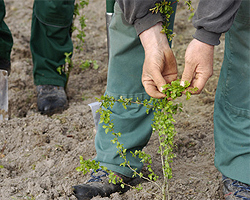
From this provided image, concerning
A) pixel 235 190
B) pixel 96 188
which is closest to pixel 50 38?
pixel 96 188

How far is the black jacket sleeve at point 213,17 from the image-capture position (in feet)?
4.46

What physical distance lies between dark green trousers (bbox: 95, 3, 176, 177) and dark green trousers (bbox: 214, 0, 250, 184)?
1.23 feet

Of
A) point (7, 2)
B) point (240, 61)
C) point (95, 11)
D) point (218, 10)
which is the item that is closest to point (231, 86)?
point (240, 61)

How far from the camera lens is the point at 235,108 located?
179 cm

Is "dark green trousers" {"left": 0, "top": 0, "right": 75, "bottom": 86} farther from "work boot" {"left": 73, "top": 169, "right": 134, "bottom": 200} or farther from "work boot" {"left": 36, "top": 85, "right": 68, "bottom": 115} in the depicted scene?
"work boot" {"left": 73, "top": 169, "right": 134, "bottom": 200}

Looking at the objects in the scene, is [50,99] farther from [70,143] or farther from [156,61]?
[156,61]

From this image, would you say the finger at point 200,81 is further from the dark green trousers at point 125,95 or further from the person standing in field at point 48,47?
the person standing in field at point 48,47

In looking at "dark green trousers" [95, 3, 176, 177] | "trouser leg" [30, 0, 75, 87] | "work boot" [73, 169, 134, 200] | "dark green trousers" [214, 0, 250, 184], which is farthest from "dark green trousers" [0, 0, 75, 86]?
"dark green trousers" [214, 0, 250, 184]

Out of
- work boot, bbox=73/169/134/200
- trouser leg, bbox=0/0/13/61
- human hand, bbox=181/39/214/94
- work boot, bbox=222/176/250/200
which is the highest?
human hand, bbox=181/39/214/94

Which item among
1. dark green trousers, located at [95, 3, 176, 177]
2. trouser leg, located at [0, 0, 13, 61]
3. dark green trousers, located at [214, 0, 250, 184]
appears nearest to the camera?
dark green trousers, located at [214, 0, 250, 184]

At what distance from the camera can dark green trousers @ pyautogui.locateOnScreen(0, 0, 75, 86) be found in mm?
2773

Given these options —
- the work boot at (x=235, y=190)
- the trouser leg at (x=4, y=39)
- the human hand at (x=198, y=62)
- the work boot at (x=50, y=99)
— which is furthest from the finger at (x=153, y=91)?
the trouser leg at (x=4, y=39)

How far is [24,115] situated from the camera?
2.89 meters

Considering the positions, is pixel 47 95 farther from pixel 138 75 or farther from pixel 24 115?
pixel 138 75
